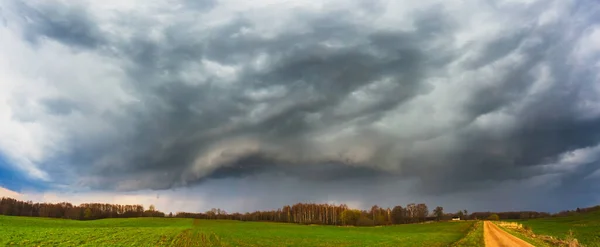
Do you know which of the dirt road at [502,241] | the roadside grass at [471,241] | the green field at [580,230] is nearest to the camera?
the dirt road at [502,241]

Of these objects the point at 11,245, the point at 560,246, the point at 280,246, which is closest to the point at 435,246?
the point at 560,246

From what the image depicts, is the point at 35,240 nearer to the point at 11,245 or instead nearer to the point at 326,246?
the point at 11,245

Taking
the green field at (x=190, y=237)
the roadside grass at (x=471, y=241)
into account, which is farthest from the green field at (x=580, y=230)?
the green field at (x=190, y=237)

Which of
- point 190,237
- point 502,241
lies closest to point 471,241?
point 502,241

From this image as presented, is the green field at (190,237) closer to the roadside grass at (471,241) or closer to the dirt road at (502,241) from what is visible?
the roadside grass at (471,241)

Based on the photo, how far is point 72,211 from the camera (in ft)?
655

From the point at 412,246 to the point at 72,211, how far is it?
670ft

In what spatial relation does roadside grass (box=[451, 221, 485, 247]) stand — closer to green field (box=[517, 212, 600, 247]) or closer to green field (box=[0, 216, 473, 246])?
green field (box=[0, 216, 473, 246])

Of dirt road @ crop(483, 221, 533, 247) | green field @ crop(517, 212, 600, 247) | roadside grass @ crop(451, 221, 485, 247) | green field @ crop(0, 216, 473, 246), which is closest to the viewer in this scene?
dirt road @ crop(483, 221, 533, 247)

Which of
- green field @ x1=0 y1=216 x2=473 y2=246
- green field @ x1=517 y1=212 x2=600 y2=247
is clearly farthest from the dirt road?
green field @ x1=517 y1=212 x2=600 y2=247

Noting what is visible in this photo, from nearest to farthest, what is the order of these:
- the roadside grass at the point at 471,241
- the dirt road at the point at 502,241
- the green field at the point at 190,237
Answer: the dirt road at the point at 502,241, the roadside grass at the point at 471,241, the green field at the point at 190,237

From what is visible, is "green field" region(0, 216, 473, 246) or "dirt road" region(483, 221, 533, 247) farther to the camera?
"green field" region(0, 216, 473, 246)

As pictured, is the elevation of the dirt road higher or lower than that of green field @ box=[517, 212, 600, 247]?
higher

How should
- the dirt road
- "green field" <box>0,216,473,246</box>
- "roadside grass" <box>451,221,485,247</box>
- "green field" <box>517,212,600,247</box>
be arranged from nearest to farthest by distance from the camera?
the dirt road
"roadside grass" <box>451,221,485,247</box>
"green field" <box>0,216,473,246</box>
"green field" <box>517,212,600,247</box>
